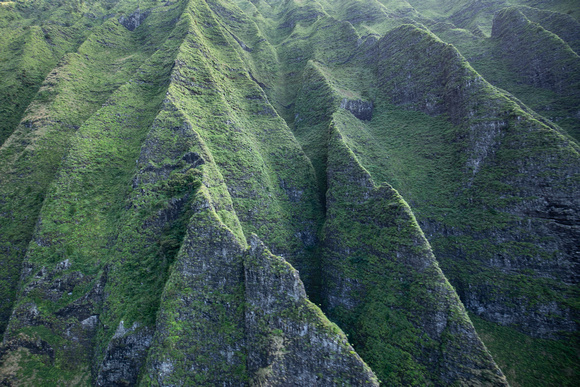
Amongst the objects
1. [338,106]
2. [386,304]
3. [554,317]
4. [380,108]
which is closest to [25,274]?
[386,304]

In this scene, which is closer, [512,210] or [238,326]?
[238,326]

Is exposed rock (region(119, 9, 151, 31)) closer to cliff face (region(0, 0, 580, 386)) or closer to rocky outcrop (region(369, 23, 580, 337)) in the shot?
cliff face (region(0, 0, 580, 386))

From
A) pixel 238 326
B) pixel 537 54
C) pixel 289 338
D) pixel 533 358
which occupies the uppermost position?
pixel 537 54

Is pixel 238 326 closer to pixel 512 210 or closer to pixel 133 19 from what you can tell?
pixel 512 210

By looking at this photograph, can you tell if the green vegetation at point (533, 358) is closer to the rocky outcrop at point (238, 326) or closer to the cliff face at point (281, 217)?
the cliff face at point (281, 217)

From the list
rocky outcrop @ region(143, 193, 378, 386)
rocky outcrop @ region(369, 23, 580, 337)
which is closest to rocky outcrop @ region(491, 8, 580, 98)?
rocky outcrop @ region(369, 23, 580, 337)

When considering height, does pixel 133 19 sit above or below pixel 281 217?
above

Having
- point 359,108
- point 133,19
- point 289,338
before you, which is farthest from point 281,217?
point 133,19

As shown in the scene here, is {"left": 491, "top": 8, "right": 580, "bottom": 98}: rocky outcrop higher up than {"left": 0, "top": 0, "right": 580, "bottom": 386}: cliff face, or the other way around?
{"left": 491, "top": 8, "right": 580, "bottom": 98}: rocky outcrop

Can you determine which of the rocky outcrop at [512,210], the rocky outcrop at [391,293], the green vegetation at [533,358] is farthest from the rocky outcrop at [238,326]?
the rocky outcrop at [512,210]

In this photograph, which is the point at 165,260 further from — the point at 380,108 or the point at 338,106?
the point at 380,108
